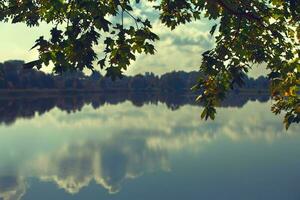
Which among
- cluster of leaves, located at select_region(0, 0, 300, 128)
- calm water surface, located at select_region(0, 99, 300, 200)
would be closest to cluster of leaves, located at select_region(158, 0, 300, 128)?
cluster of leaves, located at select_region(0, 0, 300, 128)

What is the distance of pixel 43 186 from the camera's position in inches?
1464

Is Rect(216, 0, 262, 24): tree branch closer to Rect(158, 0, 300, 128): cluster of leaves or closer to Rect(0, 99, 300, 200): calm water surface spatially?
Rect(158, 0, 300, 128): cluster of leaves

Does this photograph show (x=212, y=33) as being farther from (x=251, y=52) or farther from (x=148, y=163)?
(x=148, y=163)

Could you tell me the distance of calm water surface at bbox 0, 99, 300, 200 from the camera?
35.9 meters

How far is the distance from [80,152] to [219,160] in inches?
641

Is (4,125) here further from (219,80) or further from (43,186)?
(219,80)

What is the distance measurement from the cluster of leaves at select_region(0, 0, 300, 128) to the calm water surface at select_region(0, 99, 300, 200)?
949 inches

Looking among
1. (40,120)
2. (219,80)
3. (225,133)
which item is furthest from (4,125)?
(219,80)

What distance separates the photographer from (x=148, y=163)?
159 ft

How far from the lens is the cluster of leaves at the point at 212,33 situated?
9.64 m

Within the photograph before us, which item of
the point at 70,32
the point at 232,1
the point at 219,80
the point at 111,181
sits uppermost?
the point at 232,1

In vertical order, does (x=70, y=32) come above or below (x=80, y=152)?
above

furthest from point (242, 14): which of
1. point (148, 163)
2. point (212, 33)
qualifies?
point (148, 163)

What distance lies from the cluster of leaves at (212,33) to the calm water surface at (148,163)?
79.1 feet
